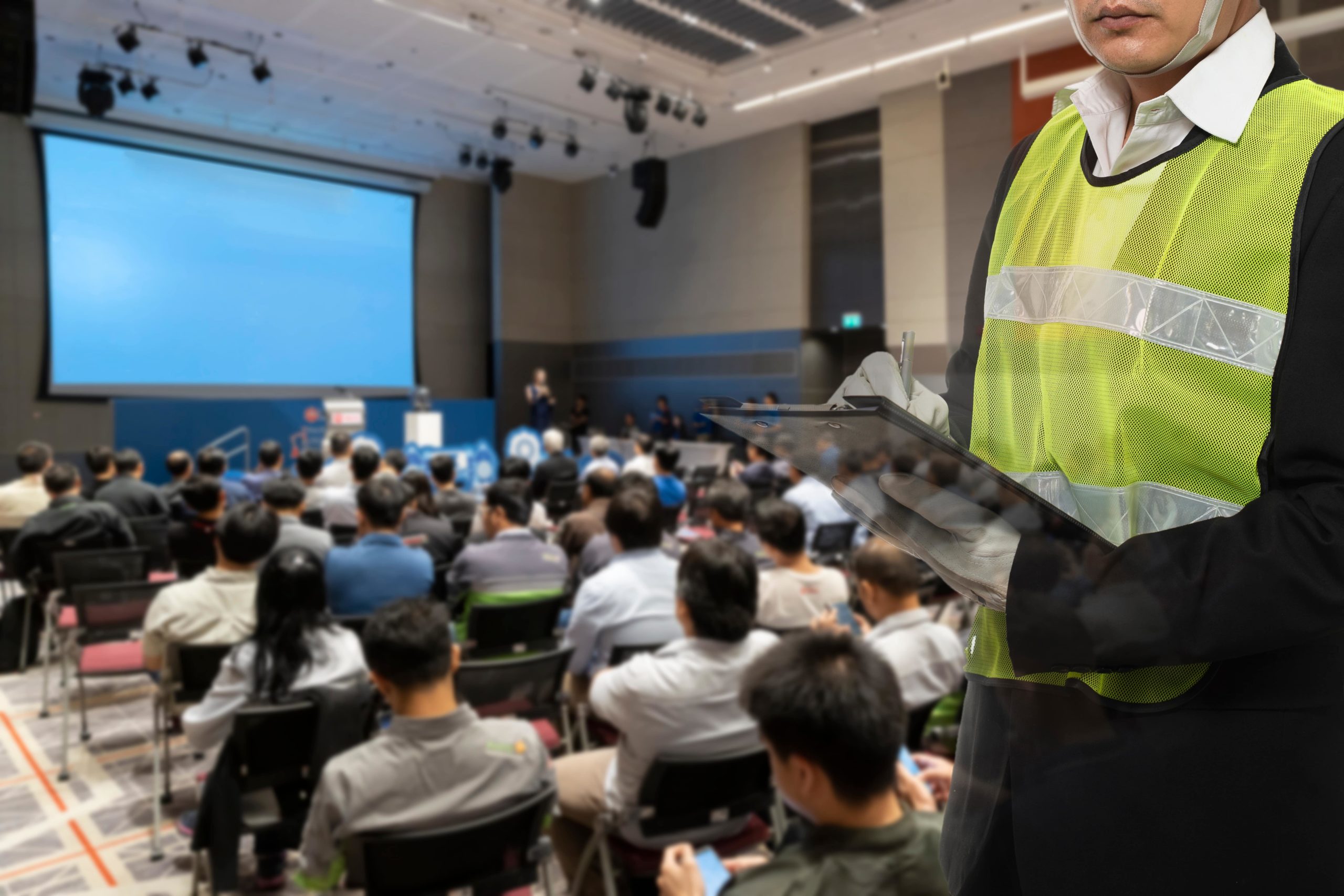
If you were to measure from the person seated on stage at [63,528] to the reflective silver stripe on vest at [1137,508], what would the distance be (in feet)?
19.1

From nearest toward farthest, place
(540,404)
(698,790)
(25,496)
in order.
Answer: (698,790) → (25,496) → (540,404)

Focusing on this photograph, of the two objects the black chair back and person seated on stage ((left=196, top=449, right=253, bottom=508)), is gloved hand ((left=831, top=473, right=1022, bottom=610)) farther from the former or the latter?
person seated on stage ((left=196, top=449, right=253, bottom=508))

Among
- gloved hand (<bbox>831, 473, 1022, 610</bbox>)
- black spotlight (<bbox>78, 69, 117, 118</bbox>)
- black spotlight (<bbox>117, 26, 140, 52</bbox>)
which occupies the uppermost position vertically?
black spotlight (<bbox>117, 26, 140, 52</bbox>)

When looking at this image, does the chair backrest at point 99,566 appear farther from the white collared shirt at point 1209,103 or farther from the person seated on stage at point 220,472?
the white collared shirt at point 1209,103

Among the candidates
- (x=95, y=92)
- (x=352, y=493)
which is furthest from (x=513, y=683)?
(x=95, y=92)

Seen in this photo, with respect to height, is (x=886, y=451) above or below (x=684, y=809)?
above

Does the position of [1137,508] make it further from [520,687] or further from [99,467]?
[99,467]

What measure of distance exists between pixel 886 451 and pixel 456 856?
1793mm

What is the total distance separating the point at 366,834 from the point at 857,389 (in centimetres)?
181

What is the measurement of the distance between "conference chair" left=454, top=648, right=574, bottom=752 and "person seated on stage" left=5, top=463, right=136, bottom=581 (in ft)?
11.3

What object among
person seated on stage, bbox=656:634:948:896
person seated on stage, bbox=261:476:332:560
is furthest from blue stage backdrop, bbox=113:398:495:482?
person seated on stage, bbox=656:634:948:896

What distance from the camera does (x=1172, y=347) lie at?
0.46m

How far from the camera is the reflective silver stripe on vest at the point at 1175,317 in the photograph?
46cm

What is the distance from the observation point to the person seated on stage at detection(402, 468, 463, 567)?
191 inches
